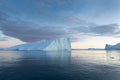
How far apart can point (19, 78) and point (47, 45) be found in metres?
141

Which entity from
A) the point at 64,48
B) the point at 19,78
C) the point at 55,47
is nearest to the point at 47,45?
the point at 55,47

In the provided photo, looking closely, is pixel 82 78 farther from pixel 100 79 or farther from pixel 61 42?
pixel 61 42

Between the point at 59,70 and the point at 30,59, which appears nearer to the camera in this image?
the point at 59,70

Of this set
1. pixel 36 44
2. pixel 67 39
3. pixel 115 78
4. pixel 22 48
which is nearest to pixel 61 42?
pixel 67 39

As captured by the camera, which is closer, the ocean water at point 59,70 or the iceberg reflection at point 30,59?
the ocean water at point 59,70

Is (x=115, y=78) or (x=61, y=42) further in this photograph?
(x=61, y=42)

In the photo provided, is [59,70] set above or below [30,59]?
below

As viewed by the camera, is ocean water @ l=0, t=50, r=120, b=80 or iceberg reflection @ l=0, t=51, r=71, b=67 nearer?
ocean water @ l=0, t=50, r=120, b=80

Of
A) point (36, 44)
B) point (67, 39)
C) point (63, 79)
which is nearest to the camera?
point (63, 79)

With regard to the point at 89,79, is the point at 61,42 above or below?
above

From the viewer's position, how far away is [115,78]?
22.8 m

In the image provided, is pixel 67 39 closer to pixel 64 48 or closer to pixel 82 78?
pixel 64 48

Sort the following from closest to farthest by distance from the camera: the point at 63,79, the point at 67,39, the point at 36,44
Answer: the point at 63,79 < the point at 67,39 < the point at 36,44

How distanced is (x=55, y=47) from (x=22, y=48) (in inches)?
2113
